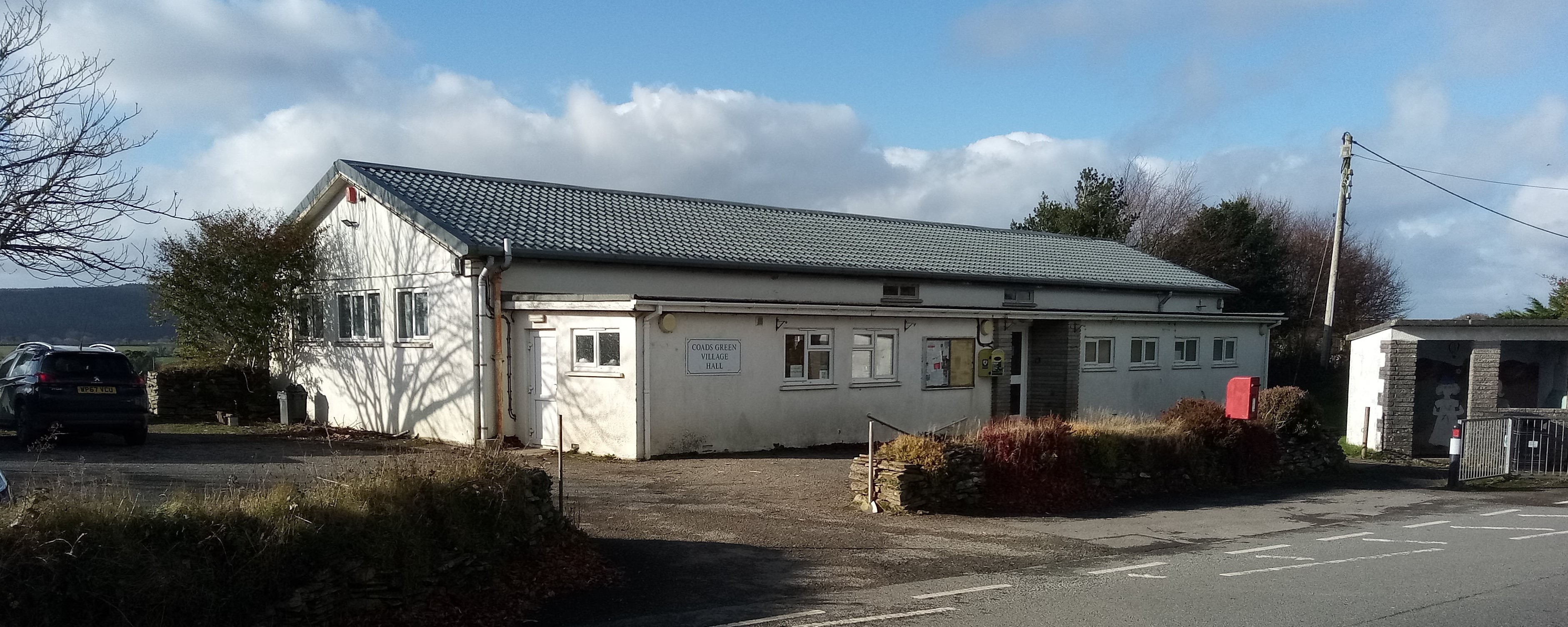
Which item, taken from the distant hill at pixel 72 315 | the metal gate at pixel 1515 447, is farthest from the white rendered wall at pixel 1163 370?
the distant hill at pixel 72 315

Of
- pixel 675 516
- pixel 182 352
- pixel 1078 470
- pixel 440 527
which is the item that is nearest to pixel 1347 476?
pixel 1078 470

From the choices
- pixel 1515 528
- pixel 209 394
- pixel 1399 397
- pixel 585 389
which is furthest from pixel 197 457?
pixel 1399 397

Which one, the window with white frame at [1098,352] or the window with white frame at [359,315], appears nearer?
the window with white frame at [359,315]

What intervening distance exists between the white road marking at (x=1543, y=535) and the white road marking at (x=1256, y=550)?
2.75 metres

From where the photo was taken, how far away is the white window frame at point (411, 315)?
1966 cm

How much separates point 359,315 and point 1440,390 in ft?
73.0

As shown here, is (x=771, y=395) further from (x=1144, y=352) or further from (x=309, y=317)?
(x=1144, y=352)

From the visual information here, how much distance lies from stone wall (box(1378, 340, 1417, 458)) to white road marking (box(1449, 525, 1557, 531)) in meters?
8.41

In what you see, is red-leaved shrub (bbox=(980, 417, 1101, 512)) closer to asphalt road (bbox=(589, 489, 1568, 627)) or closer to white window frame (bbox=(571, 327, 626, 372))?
asphalt road (bbox=(589, 489, 1568, 627))

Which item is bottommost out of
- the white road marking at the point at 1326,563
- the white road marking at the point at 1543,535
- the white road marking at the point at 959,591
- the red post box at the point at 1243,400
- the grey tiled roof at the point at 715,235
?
the white road marking at the point at 1543,535

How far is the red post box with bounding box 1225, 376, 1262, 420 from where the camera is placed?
16.1 metres

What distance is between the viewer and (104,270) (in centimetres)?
986

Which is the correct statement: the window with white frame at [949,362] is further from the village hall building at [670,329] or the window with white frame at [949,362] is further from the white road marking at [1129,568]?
the white road marking at [1129,568]

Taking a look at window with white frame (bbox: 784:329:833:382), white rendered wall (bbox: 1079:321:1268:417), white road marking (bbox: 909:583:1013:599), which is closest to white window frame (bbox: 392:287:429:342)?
window with white frame (bbox: 784:329:833:382)
